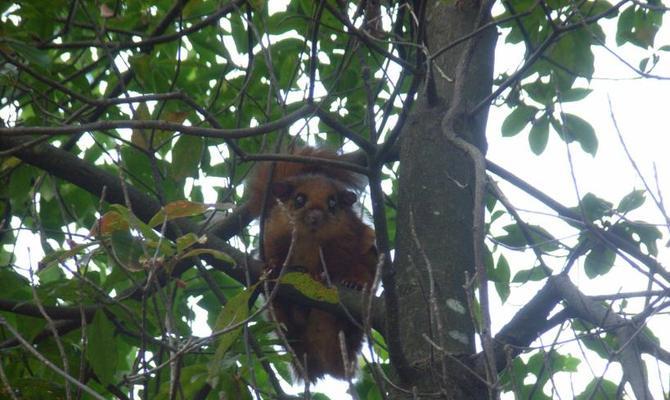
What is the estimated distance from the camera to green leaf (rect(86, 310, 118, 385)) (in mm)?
3334

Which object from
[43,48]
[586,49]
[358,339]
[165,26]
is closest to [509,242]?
[586,49]

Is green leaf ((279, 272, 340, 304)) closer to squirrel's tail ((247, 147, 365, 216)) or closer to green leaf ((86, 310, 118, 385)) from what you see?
green leaf ((86, 310, 118, 385))

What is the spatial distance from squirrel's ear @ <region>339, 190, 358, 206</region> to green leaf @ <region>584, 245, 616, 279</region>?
80.0 inches

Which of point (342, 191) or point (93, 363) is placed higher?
point (342, 191)

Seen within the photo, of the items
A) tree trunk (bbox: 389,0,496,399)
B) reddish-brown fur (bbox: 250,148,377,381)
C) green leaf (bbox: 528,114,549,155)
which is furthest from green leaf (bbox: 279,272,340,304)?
green leaf (bbox: 528,114,549,155)

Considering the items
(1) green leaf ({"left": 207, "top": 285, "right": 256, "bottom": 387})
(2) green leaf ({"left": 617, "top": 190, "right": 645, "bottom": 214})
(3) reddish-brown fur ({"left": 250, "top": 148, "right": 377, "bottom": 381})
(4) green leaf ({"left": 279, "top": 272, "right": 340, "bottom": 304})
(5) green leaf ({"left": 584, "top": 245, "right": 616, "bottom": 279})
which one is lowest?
(1) green leaf ({"left": 207, "top": 285, "right": 256, "bottom": 387})

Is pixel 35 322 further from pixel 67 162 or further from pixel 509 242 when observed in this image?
pixel 509 242

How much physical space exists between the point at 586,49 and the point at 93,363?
2796mm

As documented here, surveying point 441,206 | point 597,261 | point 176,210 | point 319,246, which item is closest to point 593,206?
point 597,261

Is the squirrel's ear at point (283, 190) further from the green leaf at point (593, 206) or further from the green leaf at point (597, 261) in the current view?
the green leaf at point (593, 206)

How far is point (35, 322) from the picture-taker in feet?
12.4

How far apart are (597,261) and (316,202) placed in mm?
2069

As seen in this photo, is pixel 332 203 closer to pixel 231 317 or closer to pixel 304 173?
pixel 304 173

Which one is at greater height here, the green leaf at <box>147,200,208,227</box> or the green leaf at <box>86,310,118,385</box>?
the green leaf at <box>147,200,208,227</box>
